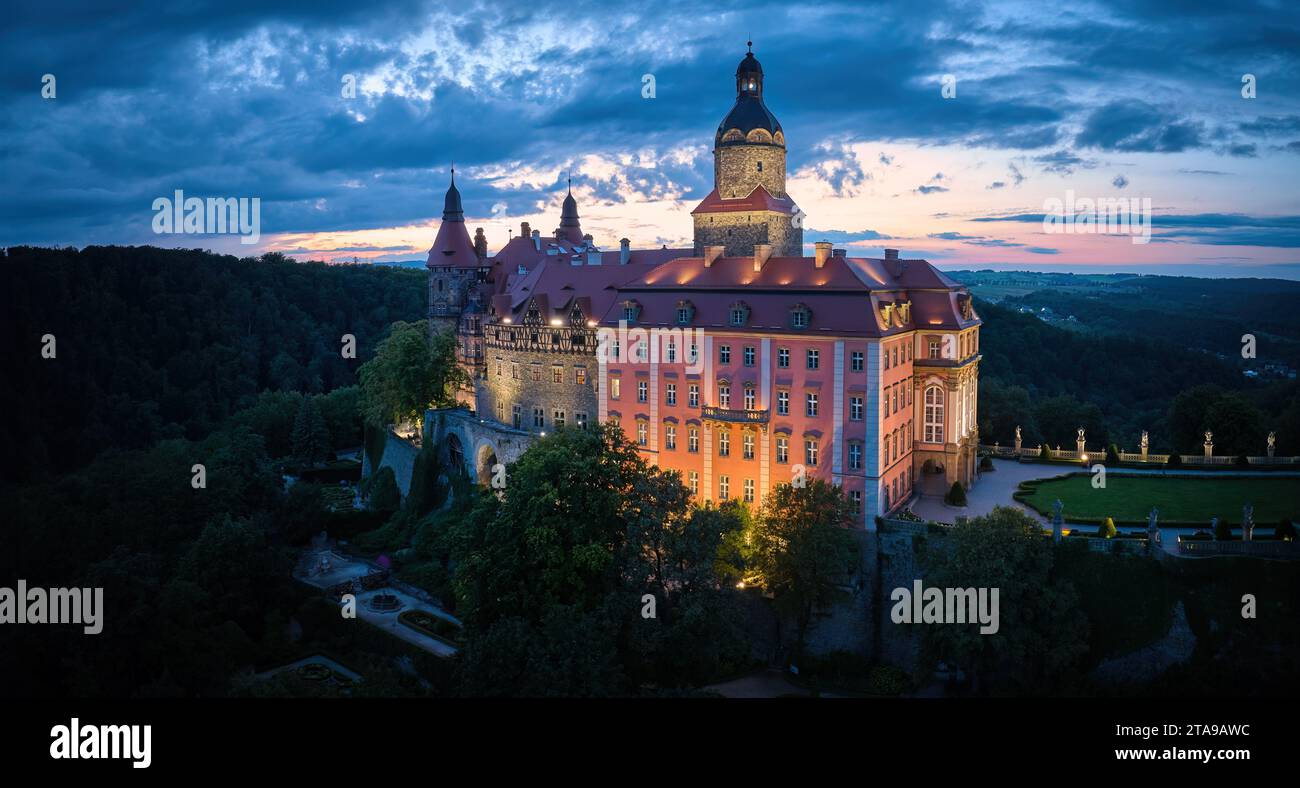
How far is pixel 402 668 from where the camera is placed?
43281 mm

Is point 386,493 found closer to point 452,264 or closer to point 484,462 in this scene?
point 484,462

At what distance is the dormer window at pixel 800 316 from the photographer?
4247 cm

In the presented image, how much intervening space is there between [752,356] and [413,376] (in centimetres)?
3064

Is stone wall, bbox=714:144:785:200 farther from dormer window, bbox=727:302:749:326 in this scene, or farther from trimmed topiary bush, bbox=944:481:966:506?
trimmed topiary bush, bbox=944:481:966:506

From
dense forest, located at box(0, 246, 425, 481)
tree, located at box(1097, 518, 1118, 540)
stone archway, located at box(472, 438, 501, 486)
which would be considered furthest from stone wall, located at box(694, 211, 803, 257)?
dense forest, located at box(0, 246, 425, 481)

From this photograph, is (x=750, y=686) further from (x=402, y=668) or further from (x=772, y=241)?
(x=772, y=241)

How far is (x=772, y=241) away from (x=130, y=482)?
149ft

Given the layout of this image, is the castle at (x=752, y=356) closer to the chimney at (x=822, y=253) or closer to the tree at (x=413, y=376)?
the chimney at (x=822, y=253)

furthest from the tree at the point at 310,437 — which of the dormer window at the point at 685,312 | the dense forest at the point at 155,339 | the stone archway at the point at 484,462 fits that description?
the dormer window at the point at 685,312

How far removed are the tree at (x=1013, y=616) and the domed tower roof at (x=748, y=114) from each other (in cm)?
2989

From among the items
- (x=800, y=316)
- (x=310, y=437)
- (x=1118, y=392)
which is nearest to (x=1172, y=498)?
(x=800, y=316)

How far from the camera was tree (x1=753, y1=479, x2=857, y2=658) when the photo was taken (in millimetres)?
36969

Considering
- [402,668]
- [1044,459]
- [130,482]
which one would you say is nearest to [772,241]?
[1044,459]

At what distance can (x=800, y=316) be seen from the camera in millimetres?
42656
